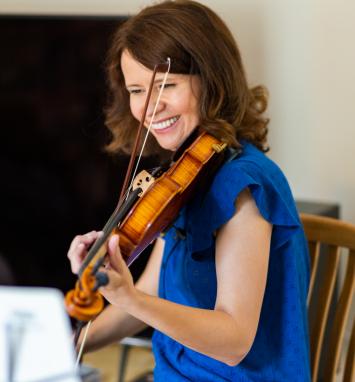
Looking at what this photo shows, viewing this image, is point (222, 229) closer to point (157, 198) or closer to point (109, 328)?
point (157, 198)

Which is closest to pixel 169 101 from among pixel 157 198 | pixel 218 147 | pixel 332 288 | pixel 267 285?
pixel 218 147

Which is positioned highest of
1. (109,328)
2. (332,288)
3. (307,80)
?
(307,80)

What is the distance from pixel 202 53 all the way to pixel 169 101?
0.10 meters

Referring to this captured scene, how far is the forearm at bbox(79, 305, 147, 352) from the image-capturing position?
1449 mm

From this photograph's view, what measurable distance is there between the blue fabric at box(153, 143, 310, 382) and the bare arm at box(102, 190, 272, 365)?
1.5 inches

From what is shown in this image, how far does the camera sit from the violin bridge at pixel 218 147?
1288mm

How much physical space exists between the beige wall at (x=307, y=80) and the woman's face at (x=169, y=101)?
3.22 feet

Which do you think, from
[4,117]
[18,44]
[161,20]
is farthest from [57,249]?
[161,20]

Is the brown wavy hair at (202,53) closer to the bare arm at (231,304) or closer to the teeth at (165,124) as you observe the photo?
the teeth at (165,124)

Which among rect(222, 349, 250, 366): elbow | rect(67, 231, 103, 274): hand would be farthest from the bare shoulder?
rect(67, 231, 103, 274): hand

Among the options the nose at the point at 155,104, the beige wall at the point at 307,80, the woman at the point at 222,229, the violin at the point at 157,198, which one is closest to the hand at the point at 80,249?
the violin at the point at 157,198

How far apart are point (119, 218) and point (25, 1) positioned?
1768 mm

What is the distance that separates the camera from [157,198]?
1.19 meters

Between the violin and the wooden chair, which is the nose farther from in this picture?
the wooden chair
